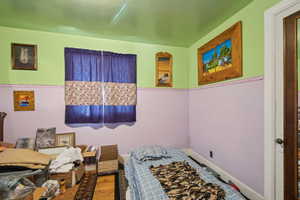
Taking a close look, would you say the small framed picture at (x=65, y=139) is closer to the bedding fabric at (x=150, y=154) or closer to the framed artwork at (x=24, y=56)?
the bedding fabric at (x=150, y=154)

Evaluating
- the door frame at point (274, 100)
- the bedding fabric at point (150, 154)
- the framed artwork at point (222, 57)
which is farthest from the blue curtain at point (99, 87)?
the door frame at point (274, 100)

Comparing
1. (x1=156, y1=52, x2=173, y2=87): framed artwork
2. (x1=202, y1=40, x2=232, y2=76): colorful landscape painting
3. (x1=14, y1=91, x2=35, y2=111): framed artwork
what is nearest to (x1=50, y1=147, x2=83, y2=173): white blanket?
(x1=14, y1=91, x2=35, y2=111): framed artwork

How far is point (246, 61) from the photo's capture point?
1.73 metres

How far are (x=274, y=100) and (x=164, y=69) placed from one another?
1.94 meters

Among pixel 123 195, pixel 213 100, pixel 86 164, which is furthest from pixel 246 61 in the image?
pixel 86 164

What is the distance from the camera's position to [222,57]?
2.09m

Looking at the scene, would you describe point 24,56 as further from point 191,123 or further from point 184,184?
point 191,123

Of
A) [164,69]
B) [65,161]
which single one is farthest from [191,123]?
[65,161]

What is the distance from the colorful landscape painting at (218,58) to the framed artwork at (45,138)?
2.96 meters

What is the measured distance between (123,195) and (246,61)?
2396 millimetres

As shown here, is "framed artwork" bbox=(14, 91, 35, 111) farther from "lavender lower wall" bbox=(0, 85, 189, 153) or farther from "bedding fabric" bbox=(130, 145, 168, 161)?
"bedding fabric" bbox=(130, 145, 168, 161)

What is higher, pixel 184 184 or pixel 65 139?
pixel 65 139

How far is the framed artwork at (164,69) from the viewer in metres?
2.88

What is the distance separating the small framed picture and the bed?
1.12 m
